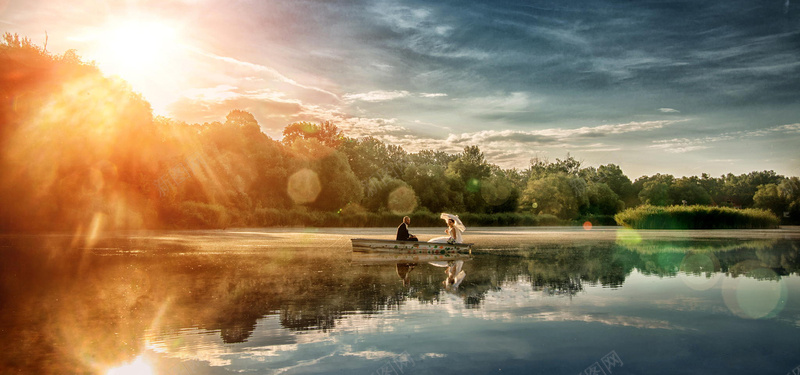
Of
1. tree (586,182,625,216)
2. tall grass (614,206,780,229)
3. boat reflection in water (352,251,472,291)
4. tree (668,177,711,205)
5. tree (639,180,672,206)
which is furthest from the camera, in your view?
tree (668,177,711,205)

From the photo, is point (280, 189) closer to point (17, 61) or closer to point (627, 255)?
point (17, 61)

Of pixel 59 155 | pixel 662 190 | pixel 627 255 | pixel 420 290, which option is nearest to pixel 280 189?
pixel 59 155

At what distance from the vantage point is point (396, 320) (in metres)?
9.84

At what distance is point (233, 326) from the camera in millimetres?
9312

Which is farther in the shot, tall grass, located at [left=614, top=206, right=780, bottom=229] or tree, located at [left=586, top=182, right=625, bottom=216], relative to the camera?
tree, located at [left=586, top=182, right=625, bottom=216]

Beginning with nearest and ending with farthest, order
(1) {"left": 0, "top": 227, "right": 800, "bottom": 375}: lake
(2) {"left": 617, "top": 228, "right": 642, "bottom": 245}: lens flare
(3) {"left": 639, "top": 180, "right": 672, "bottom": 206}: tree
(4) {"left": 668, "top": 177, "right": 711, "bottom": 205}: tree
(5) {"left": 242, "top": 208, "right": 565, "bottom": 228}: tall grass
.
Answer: (1) {"left": 0, "top": 227, "right": 800, "bottom": 375}: lake → (2) {"left": 617, "top": 228, "right": 642, "bottom": 245}: lens flare → (5) {"left": 242, "top": 208, "right": 565, "bottom": 228}: tall grass → (3) {"left": 639, "top": 180, "right": 672, "bottom": 206}: tree → (4) {"left": 668, "top": 177, "right": 711, "bottom": 205}: tree

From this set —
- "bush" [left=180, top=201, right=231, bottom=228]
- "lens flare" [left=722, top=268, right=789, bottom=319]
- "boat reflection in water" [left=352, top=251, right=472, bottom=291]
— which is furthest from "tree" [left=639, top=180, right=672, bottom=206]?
"lens flare" [left=722, top=268, right=789, bottom=319]

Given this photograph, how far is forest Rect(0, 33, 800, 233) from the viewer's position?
4184 centimetres

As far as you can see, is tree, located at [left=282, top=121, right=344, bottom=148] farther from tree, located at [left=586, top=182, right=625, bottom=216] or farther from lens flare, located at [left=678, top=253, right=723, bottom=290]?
lens flare, located at [left=678, top=253, right=723, bottom=290]

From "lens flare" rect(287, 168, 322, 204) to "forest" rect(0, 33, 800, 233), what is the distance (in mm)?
121

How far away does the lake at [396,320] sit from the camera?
23.7ft

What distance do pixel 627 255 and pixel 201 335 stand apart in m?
20.5

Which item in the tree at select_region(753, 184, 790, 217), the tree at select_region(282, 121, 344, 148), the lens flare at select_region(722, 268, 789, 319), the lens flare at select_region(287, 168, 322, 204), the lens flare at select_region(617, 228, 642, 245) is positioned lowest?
the lens flare at select_region(617, 228, 642, 245)

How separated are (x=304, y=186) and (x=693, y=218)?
4321 centimetres
